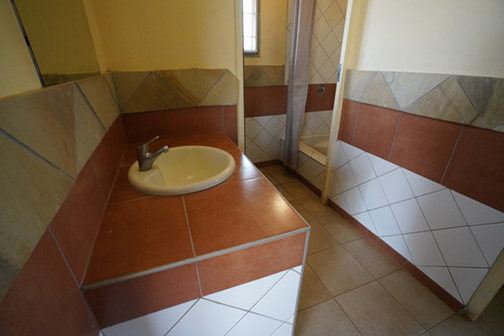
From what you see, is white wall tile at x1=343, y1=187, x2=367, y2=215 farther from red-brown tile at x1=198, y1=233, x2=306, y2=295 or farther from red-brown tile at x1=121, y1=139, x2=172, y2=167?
red-brown tile at x1=121, y1=139, x2=172, y2=167

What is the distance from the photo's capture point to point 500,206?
952 mm

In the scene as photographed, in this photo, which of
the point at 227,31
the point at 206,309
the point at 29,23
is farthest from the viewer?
the point at 227,31

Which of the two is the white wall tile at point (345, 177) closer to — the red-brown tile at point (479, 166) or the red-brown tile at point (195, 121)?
the red-brown tile at point (479, 166)

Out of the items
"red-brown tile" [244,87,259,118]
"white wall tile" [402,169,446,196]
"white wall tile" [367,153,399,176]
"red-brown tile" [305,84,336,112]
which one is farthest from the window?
"white wall tile" [402,169,446,196]

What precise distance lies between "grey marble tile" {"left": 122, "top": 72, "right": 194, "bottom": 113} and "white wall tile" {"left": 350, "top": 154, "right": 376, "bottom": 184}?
4.00 ft

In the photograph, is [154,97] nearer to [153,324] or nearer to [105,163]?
[105,163]

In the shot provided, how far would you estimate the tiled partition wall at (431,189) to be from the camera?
999 mm

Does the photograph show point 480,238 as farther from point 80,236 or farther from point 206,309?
point 80,236

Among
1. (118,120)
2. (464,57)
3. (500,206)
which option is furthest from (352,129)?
(118,120)

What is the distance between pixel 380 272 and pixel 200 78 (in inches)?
61.4

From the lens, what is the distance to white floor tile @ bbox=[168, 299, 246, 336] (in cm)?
62

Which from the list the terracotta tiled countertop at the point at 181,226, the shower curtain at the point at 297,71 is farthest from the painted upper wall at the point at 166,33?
the shower curtain at the point at 297,71

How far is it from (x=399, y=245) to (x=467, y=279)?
0.35 metres

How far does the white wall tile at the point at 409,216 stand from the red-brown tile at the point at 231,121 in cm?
110
